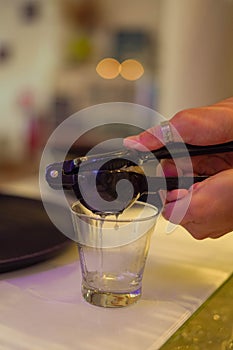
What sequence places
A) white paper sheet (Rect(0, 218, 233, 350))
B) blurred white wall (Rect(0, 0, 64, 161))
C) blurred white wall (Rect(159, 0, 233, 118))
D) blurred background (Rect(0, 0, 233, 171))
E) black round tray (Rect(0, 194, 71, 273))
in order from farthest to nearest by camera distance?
blurred white wall (Rect(0, 0, 64, 161)), blurred background (Rect(0, 0, 233, 171)), blurred white wall (Rect(159, 0, 233, 118)), black round tray (Rect(0, 194, 71, 273)), white paper sheet (Rect(0, 218, 233, 350))

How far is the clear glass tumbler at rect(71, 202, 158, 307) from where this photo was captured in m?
0.53

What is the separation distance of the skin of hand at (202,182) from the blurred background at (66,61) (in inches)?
71.6

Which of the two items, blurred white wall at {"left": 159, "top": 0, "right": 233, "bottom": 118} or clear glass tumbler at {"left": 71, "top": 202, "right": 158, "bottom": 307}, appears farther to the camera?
blurred white wall at {"left": 159, "top": 0, "right": 233, "bottom": 118}

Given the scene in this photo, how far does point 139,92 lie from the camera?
2635mm

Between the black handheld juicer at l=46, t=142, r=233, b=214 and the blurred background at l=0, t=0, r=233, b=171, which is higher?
the black handheld juicer at l=46, t=142, r=233, b=214

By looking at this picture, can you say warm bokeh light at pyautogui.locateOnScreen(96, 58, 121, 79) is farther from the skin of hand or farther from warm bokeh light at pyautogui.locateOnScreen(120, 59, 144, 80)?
the skin of hand

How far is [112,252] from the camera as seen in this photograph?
55 centimetres

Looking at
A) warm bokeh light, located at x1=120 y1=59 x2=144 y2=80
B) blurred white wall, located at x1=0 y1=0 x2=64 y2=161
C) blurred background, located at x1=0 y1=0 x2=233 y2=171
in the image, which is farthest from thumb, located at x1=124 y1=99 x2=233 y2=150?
blurred white wall, located at x1=0 y1=0 x2=64 y2=161

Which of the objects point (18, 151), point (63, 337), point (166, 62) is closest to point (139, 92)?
point (18, 151)

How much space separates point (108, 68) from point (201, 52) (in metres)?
1.65

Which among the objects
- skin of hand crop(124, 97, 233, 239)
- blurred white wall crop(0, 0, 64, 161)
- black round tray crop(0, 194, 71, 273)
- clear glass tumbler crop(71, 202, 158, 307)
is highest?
skin of hand crop(124, 97, 233, 239)

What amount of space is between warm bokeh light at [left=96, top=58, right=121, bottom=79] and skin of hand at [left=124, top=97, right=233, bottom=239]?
2.12m

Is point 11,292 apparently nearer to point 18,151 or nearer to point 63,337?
point 63,337

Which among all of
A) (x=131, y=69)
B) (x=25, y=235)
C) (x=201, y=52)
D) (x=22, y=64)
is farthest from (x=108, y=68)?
(x=25, y=235)
